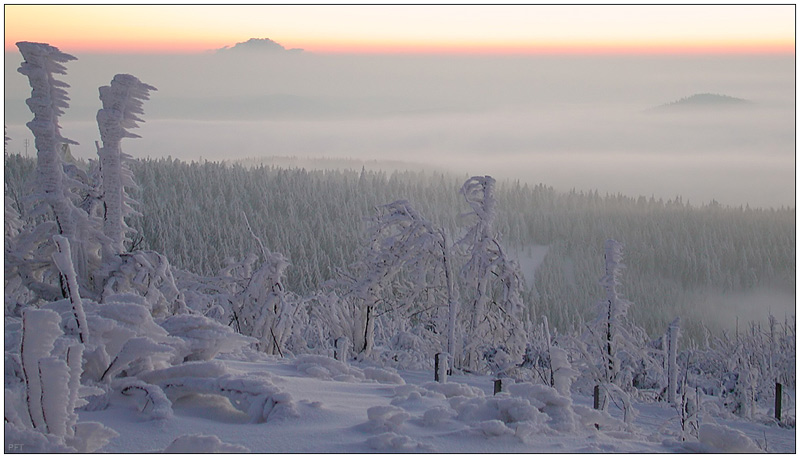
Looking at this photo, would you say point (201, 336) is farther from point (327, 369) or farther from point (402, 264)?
point (402, 264)

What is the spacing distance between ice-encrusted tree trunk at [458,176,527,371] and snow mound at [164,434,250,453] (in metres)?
12.8

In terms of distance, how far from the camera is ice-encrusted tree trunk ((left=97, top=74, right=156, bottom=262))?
10.7 meters

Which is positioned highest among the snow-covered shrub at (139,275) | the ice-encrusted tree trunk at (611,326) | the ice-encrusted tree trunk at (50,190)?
the ice-encrusted tree trunk at (50,190)

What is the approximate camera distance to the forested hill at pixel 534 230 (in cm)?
10525

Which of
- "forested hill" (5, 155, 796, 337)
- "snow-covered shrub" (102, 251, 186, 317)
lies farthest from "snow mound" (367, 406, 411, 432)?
"forested hill" (5, 155, 796, 337)

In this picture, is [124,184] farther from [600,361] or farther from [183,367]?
[600,361]

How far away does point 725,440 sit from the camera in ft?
22.1

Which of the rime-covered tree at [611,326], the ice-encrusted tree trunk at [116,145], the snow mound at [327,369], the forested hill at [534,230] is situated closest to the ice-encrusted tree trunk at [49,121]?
the ice-encrusted tree trunk at [116,145]

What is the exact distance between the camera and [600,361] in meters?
18.1

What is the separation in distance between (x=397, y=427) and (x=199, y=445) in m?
1.65

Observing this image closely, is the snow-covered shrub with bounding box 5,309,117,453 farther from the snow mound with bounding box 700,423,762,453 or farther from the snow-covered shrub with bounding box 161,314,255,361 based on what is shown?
the snow mound with bounding box 700,423,762,453

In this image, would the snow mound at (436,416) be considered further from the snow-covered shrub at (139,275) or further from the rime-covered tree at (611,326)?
the rime-covered tree at (611,326)

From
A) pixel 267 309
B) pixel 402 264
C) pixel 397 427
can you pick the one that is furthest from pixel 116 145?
pixel 402 264

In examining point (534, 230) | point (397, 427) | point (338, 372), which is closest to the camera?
point (397, 427)
